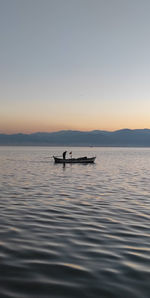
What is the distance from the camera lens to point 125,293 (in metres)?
6.69

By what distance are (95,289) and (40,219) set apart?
7.50 meters

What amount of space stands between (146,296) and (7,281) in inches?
141

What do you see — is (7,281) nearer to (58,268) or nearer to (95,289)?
(58,268)

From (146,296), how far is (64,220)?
780cm

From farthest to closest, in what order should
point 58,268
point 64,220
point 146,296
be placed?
1. point 64,220
2. point 58,268
3. point 146,296

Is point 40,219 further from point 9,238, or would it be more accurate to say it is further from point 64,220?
point 9,238

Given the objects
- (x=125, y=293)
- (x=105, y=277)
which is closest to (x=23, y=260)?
(x=105, y=277)

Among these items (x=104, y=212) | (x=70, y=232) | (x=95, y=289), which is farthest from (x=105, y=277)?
(x=104, y=212)

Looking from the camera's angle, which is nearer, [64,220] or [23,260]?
[23,260]


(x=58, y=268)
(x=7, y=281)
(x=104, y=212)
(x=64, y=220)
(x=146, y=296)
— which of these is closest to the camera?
(x=146, y=296)

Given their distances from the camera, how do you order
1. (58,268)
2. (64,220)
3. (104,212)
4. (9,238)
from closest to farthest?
(58,268) → (9,238) → (64,220) → (104,212)

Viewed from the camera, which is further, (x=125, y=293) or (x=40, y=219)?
(x=40, y=219)

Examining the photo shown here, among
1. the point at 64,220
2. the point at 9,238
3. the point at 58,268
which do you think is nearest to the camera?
the point at 58,268

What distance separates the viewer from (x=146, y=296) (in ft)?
21.4
